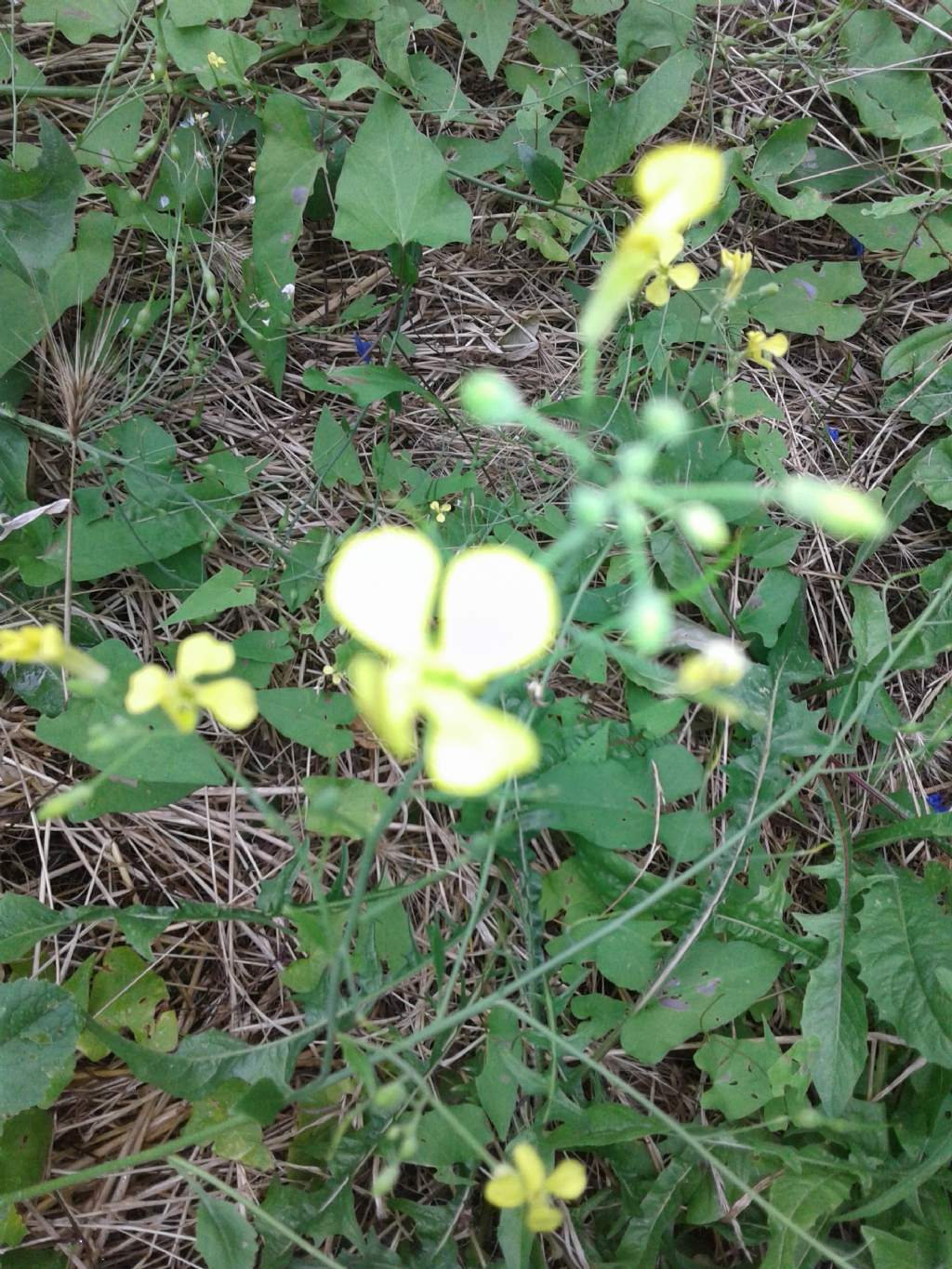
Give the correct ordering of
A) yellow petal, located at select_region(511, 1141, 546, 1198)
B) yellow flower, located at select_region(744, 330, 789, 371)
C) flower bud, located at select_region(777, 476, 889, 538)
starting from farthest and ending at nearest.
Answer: yellow flower, located at select_region(744, 330, 789, 371)
yellow petal, located at select_region(511, 1141, 546, 1198)
flower bud, located at select_region(777, 476, 889, 538)

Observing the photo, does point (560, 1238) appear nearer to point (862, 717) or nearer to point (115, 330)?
point (862, 717)

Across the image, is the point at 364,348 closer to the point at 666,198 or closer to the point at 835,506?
the point at 666,198

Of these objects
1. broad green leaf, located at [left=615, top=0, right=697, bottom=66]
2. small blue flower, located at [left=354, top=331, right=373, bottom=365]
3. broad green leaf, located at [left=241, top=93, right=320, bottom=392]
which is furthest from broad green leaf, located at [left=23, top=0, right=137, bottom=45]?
broad green leaf, located at [left=615, top=0, right=697, bottom=66]

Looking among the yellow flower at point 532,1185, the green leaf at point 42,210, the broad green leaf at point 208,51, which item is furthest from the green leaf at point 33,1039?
the broad green leaf at point 208,51

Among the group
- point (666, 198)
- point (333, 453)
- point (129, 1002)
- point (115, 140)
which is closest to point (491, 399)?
point (666, 198)

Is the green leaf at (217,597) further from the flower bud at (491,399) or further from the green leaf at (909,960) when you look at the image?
the green leaf at (909,960)

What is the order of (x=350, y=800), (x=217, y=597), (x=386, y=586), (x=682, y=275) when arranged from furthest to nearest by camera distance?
(x=217, y=597)
(x=350, y=800)
(x=682, y=275)
(x=386, y=586)

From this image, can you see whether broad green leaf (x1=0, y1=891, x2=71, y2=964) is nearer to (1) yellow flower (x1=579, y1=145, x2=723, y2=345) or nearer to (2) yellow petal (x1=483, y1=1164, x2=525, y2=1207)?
(2) yellow petal (x1=483, y1=1164, x2=525, y2=1207)
